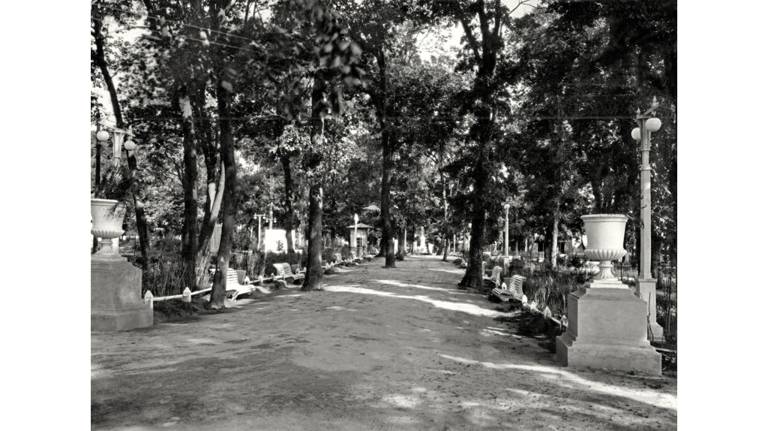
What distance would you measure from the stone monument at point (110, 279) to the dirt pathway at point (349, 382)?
306mm

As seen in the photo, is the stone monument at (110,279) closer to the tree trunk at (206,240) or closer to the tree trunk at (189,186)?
the tree trunk at (189,186)

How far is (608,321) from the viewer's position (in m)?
5.29

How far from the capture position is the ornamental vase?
17.7 ft

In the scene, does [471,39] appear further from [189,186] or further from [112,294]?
[112,294]

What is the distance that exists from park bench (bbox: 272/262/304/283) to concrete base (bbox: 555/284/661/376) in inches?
360

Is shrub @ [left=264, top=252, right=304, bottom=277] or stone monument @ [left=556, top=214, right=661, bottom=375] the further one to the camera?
shrub @ [left=264, top=252, right=304, bottom=277]

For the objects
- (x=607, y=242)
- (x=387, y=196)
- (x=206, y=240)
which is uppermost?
(x=387, y=196)

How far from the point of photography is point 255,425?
344cm

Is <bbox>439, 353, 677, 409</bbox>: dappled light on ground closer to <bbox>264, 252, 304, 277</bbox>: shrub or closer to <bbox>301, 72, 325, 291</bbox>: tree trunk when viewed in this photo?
<bbox>301, 72, 325, 291</bbox>: tree trunk

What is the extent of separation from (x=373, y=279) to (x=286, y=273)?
110 inches

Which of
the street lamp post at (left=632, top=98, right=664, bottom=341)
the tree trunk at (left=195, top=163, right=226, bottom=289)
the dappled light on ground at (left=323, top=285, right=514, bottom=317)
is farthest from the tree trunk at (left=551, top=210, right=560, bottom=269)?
the tree trunk at (left=195, top=163, right=226, bottom=289)

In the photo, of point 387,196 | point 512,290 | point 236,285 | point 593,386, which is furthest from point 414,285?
point 593,386
